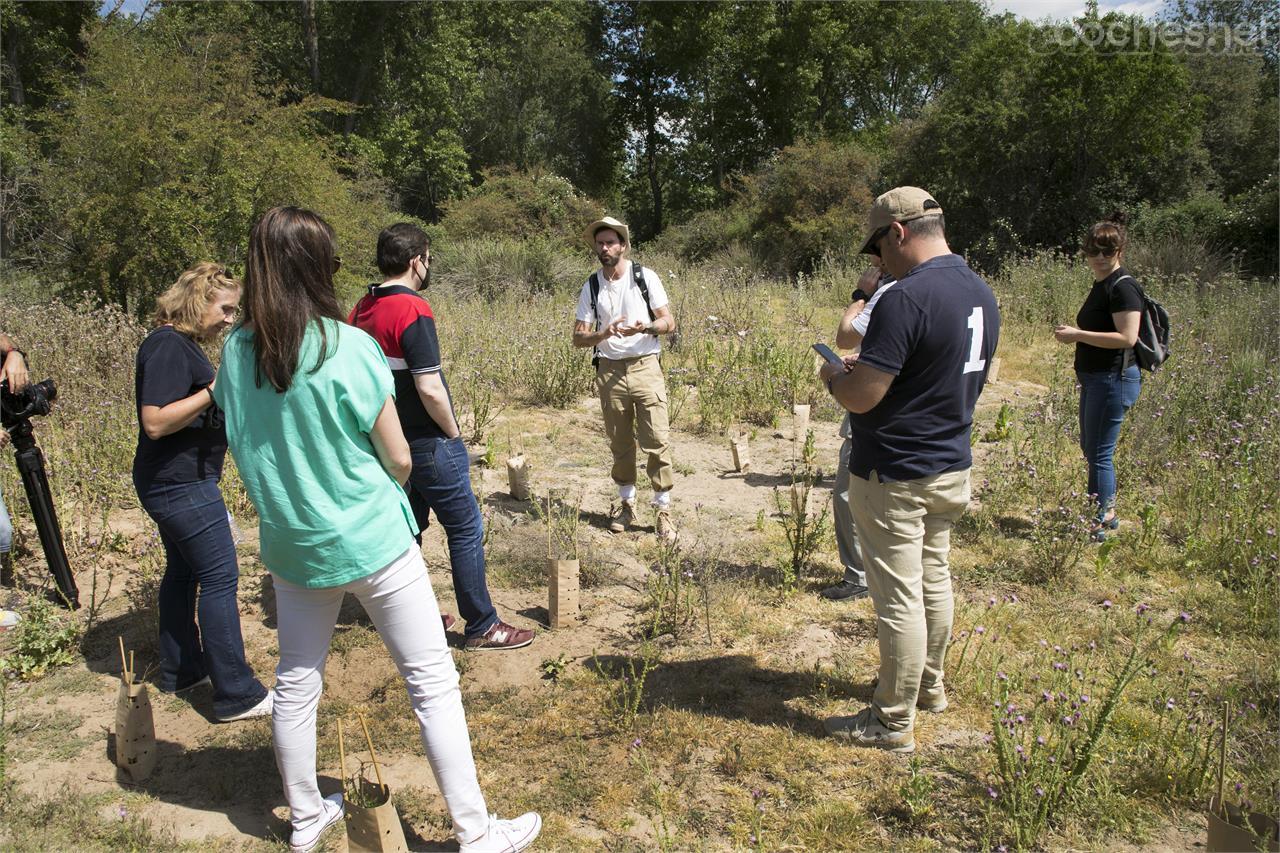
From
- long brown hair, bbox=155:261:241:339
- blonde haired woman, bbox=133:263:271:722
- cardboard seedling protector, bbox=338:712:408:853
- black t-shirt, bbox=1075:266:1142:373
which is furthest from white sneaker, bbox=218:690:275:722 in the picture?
black t-shirt, bbox=1075:266:1142:373

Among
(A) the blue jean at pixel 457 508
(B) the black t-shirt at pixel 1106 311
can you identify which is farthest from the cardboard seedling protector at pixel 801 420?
(A) the blue jean at pixel 457 508

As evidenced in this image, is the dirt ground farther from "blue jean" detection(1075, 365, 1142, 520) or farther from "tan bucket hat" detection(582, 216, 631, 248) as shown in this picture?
"tan bucket hat" detection(582, 216, 631, 248)

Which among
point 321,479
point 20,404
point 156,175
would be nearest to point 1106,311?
point 321,479

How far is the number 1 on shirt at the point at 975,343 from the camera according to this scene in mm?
2863

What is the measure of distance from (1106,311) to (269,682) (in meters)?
4.67

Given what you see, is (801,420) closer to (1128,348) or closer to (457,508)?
(1128,348)

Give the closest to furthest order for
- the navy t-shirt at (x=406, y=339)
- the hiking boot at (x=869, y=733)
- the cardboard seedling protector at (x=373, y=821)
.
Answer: the cardboard seedling protector at (x=373, y=821)
the hiking boot at (x=869, y=733)
the navy t-shirt at (x=406, y=339)

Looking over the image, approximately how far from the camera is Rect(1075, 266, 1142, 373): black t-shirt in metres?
4.58

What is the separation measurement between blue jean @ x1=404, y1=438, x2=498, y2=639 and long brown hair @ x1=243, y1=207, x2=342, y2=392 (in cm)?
128

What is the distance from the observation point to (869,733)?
322 centimetres

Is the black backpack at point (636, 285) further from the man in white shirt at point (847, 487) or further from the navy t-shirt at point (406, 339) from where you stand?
the navy t-shirt at point (406, 339)

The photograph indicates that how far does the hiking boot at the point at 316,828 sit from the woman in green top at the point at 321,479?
0.33 m

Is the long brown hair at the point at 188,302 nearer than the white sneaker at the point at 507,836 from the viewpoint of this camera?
No

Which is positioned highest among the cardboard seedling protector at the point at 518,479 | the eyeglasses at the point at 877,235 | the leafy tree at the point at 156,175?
the leafy tree at the point at 156,175
